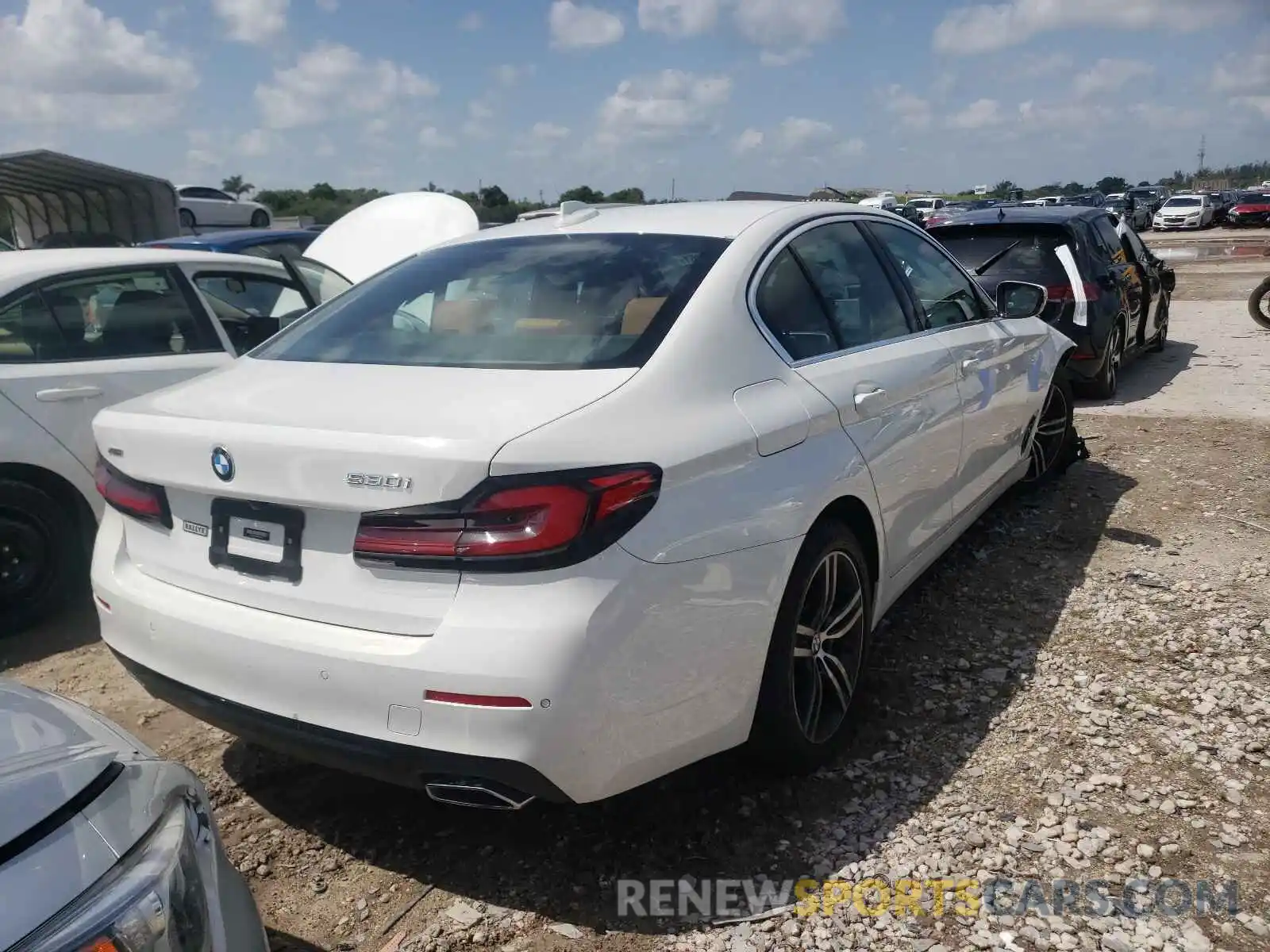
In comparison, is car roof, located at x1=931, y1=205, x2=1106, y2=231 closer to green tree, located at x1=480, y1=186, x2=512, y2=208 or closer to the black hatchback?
the black hatchback

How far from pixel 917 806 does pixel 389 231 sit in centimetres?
701

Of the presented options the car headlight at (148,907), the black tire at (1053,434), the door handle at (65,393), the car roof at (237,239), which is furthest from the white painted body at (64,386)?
the car roof at (237,239)

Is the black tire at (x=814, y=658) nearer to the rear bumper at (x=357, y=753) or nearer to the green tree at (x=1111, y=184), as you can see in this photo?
the rear bumper at (x=357, y=753)

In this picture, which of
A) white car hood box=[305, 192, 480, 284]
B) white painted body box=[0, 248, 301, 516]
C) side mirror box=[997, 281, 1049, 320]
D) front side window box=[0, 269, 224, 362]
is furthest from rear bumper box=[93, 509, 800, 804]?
white car hood box=[305, 192, 480, 284]

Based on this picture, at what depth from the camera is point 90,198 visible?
16.1 m

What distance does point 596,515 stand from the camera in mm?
2168

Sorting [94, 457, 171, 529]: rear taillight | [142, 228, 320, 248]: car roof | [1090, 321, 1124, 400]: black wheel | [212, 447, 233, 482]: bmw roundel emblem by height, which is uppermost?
[142, 228, 320, 248]: car roof

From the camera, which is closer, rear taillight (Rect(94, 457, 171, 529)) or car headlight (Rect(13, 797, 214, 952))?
car headlight (Rect(13, 797, 214, 952))

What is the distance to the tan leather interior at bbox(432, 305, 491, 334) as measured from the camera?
2.94 metres

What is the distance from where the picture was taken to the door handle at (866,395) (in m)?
3.09

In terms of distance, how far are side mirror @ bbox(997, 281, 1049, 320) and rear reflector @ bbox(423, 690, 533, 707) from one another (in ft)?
11.4

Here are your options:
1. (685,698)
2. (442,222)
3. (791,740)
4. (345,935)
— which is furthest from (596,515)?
(442,222)

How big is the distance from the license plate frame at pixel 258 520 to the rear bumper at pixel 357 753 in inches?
12.8

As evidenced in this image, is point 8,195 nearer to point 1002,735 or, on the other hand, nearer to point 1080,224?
point 1080,224
